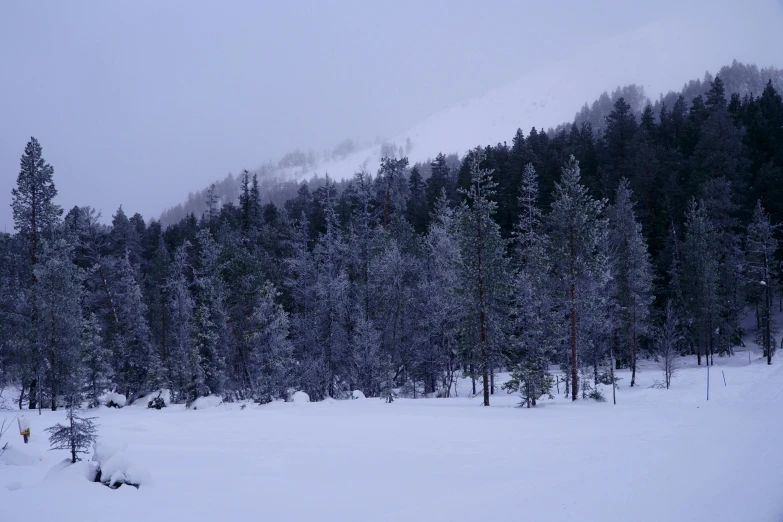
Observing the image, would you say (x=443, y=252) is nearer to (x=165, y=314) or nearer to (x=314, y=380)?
(x=314, y=380)

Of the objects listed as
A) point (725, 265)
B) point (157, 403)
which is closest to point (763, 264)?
point (725, 265)

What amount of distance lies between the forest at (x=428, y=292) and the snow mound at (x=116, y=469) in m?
17.7

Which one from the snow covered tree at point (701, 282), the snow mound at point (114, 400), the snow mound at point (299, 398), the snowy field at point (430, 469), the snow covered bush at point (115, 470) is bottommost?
the snow mound at point (114, 400)

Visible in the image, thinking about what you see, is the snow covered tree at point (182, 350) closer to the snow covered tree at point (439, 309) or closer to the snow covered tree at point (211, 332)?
the snow covered tree at point (211, 332)

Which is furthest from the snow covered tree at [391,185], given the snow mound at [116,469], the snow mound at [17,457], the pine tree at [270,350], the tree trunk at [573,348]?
the snow mound at [116,469]

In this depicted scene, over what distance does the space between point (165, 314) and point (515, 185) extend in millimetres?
41473

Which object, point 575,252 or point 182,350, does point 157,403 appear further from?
point 575,252

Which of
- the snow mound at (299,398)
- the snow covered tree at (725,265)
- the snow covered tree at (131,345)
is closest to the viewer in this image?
the snow mound at (299,398)

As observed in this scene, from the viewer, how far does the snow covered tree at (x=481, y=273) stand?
2498cm

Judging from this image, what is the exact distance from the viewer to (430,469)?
1136 centimetres

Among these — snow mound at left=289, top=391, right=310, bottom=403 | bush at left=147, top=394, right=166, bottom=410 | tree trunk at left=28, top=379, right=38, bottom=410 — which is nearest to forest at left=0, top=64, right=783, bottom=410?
tree trunk at left=28, top=379, right=38, bottom=410

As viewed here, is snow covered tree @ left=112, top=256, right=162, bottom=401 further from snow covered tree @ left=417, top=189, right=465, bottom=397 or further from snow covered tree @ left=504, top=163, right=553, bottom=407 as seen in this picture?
snow covered tree @ left=504, top=163, right=553, bottom=407

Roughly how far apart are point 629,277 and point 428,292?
15.0 meters

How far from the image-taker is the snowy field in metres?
8.45
